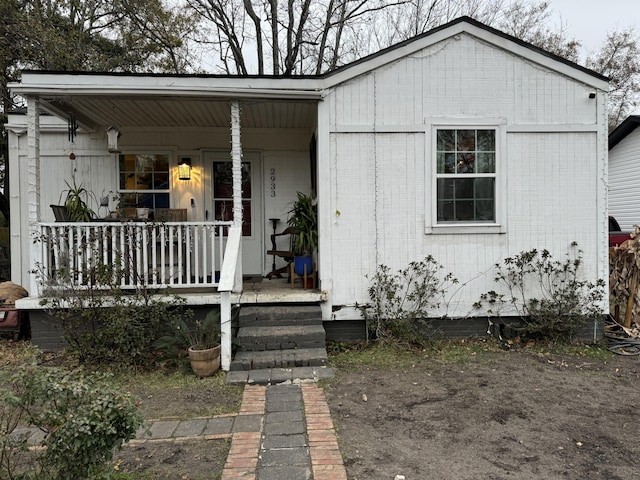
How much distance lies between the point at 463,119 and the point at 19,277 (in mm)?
7402

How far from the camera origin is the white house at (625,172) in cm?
1181

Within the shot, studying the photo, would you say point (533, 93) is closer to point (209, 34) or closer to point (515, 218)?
point (515, 218)

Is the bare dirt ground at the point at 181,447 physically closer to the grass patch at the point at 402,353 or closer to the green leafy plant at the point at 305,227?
the grass patch at the point at 402,353

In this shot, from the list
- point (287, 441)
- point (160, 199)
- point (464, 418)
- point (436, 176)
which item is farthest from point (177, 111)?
point (464, 418)

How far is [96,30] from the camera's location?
1330 cm

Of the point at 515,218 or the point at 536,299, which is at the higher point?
the point at 515,218

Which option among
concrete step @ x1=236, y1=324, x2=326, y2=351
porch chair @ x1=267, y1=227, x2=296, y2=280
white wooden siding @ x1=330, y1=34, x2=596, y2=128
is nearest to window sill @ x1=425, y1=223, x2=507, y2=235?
white wooden siding @ x1=330, y1=34, x2=596, y2=128

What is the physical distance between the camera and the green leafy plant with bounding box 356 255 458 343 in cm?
536

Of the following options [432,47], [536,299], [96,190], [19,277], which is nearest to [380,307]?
[536,299]

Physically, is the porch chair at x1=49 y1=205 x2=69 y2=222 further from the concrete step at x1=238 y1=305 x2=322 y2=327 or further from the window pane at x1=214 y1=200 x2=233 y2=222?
the concrete step at x1=238 y1=305 x2=322 y2=327

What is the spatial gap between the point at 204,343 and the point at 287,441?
1.92 m

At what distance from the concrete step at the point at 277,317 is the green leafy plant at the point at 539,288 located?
2177mm

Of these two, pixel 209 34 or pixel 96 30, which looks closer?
pixel 96 30

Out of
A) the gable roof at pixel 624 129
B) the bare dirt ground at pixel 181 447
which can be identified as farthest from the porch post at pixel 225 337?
the gable roof at pixel 624 129
